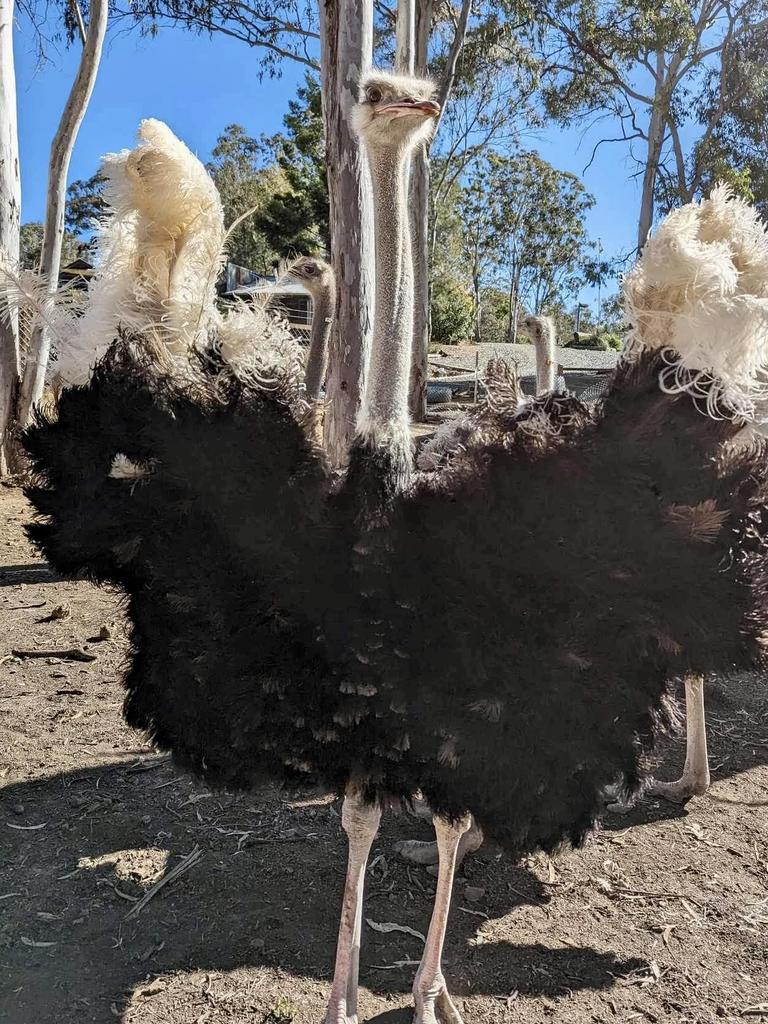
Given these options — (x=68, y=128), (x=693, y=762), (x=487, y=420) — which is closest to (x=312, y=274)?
(x=693, y=762)

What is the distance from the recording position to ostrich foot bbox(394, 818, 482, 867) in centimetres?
256

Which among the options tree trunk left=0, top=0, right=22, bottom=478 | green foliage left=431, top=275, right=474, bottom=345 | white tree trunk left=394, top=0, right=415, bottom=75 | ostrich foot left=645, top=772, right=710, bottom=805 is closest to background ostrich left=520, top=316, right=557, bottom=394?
white tree trunk left=394, top=0, right=415, bottom=75

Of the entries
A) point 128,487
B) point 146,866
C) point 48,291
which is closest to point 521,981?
point 146,866

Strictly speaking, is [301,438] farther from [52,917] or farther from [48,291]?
[52,917]

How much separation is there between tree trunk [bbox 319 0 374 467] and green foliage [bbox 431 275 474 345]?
63.9 feet

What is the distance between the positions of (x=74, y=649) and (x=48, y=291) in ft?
7.40

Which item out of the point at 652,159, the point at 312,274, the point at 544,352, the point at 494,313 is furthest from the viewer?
the point at 494,313

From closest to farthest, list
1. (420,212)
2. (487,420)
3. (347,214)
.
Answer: (487,420) → (347,214) → (420,212)

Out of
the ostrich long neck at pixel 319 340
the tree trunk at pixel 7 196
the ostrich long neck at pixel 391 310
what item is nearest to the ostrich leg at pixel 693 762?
the ostrich long neck at pixel 391 310

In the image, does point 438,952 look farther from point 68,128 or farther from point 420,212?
point 420,212

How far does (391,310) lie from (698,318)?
0.64 m

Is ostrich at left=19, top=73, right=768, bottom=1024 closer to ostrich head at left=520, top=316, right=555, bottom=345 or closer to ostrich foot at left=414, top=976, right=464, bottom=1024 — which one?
ostrich foot at left=414, top=976, right=464, bottom=1024

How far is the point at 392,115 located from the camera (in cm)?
201

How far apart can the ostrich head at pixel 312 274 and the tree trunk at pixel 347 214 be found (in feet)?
1.40
